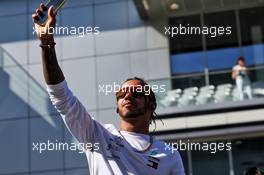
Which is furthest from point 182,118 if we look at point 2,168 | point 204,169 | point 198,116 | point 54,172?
point 2,168

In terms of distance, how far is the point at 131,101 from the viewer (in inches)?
111

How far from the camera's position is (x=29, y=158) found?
56.9ft

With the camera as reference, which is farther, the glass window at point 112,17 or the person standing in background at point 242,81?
the glass window at point 112,17

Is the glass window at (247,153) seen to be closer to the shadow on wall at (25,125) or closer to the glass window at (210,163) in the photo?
the glass window at (210,163)

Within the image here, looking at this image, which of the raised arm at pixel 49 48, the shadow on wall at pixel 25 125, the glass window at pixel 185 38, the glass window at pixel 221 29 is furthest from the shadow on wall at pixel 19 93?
the raised arm at pixel 49 48

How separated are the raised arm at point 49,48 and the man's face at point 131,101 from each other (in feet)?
1.16

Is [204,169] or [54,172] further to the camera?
[54,172]

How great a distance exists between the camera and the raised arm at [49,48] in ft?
8.13

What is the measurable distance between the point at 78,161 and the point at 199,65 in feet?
13.8

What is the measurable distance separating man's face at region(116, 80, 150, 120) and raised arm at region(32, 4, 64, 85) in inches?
13.9

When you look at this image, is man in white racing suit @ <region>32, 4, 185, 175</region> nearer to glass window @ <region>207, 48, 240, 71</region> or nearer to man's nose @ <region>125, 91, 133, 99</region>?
man's nose @ <region>125, 91, 133, 99</region>

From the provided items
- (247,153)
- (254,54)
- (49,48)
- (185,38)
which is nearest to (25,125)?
(185,38)

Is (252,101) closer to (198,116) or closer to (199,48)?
(198,116)

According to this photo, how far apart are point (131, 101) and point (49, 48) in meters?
0.49
